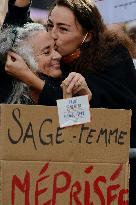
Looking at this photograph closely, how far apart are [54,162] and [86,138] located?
0.52ft

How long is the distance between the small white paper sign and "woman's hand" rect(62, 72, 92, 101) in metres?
0.09

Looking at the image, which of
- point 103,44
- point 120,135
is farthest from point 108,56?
point 120,135

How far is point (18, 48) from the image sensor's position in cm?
296

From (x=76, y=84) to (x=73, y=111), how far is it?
0.19 metres

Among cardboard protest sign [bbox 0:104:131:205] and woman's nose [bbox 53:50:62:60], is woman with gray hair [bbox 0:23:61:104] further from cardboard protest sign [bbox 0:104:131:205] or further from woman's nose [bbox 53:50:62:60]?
cardboard protest sign [bbox 0:104:131:205]

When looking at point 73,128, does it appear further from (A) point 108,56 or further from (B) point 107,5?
(B) point 107,5

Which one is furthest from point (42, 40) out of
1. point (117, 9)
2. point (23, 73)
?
point (117, 9)

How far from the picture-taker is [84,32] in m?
3.21

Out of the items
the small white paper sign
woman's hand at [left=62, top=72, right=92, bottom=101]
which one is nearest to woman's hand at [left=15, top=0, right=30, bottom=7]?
woman's hand at [left=62, top=72, right=92, bottom=101]

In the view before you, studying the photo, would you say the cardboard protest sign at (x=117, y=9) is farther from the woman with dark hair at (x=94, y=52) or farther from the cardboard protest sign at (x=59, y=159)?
the cardboard protest sign at (x=59, y=159)

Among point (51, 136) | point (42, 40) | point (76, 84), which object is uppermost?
point (42, 40)

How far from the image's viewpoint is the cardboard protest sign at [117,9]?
4.29m

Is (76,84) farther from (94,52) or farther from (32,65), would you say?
(94,52)

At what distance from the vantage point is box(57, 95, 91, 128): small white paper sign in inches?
100
